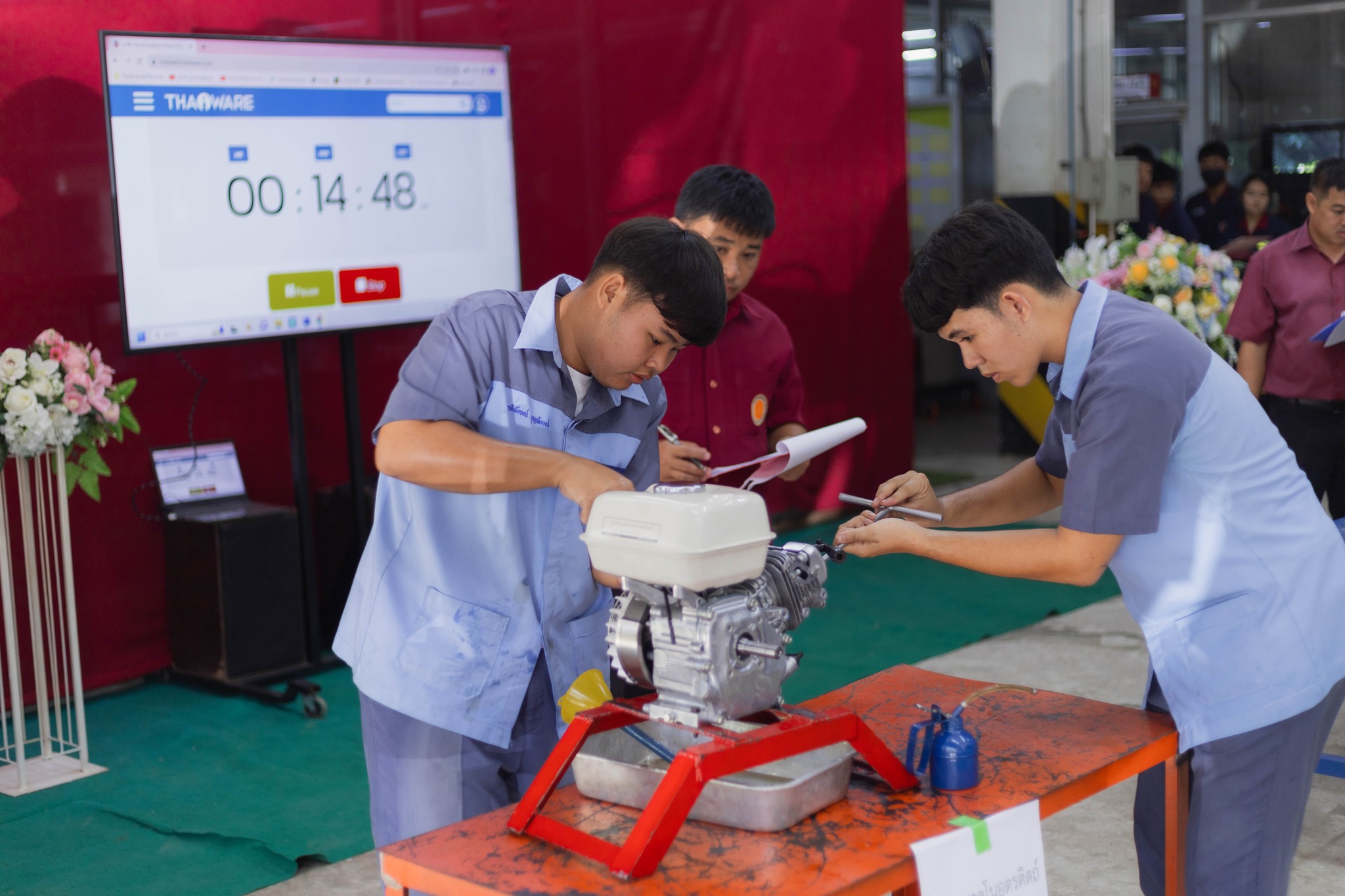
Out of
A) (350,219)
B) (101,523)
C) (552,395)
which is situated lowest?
(101,523)

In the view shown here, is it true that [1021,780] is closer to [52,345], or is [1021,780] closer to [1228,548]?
[1228,548]

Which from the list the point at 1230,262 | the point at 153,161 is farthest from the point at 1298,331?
the point at 153,161

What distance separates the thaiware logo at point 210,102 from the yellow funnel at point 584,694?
2810 mm

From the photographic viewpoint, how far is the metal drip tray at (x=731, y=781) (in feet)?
5.15

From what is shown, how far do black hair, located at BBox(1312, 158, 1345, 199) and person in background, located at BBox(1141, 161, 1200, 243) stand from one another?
3.64 meters

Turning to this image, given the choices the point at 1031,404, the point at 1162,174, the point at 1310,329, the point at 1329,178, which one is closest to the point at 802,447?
the point at 1310,329

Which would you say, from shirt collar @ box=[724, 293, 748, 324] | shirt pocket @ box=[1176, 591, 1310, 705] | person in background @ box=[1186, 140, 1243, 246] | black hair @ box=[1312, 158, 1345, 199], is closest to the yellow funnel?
shirt pocket @ box=[1176, 591, 1310, 705]

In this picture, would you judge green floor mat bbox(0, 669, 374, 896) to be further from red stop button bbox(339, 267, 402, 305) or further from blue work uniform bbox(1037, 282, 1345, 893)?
blue work uniform bbox(1037, 282, 1345, 893)

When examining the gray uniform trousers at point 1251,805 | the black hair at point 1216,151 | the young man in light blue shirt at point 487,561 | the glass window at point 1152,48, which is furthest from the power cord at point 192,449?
the glass window at point 1152,48

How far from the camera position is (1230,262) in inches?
181

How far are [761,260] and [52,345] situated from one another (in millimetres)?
3547

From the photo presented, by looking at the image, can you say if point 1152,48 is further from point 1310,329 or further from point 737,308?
point 737,308

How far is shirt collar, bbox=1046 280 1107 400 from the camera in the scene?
180cm

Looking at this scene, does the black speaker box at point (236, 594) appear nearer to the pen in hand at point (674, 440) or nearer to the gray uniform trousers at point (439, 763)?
the pen in hand at point (674, 440)
